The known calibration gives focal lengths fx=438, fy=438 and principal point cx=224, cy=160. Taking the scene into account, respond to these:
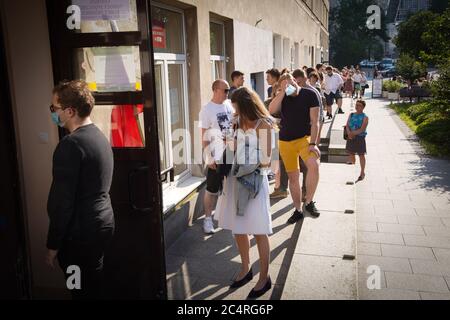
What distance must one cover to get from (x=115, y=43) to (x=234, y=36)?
16.7 ft

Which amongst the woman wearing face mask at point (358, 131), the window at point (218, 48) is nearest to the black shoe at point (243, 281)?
the window at point (218, 48)

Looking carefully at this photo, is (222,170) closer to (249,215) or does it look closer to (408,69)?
(249,215)

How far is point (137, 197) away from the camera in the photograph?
332 centimetres

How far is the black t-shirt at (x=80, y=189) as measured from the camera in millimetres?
2760

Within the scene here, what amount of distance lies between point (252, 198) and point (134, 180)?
105cm

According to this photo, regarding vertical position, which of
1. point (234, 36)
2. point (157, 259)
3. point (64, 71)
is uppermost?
point (234, 36)

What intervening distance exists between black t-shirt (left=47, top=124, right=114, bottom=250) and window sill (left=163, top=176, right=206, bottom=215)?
6.71ft

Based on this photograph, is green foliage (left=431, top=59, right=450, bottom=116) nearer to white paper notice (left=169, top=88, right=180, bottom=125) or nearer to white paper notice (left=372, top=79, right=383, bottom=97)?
white paper notice (left=169, top=88, right=180, bottom=125)

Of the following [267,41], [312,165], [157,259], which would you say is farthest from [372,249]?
[267,41]

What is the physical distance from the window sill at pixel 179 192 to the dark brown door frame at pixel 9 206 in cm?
176

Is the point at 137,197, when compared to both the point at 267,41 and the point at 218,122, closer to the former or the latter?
the point at 218,122

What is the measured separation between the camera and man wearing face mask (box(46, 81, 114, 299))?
9.08 ft

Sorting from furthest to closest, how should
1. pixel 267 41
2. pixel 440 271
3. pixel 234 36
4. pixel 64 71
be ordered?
pixel 267 41
pixel 234 36
pixel 440 271
pixel 64 71
